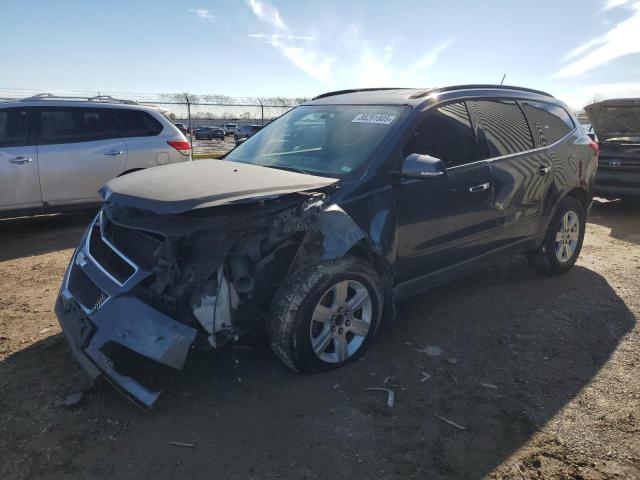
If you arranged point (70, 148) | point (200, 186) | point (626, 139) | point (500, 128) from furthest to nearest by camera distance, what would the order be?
point (626, 139)
point (70, 148)
point (500, 128)
point (200, 186)

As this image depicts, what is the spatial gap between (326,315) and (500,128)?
248cm

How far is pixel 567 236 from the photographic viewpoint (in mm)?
5176

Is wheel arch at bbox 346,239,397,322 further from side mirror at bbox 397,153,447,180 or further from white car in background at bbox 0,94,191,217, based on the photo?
white car in background at bbox 0,94,191,217

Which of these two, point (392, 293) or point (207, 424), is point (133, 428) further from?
point (392, 293)

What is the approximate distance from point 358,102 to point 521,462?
9.34ft

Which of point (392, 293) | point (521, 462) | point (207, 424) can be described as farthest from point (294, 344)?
point (521, 462)

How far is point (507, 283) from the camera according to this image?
500cm

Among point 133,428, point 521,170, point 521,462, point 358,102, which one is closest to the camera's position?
point 521,462

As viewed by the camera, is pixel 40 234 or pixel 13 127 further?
pixel 40 234

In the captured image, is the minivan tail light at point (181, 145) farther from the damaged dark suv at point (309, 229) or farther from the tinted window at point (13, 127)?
the damaged dark suv at point (309, 229)

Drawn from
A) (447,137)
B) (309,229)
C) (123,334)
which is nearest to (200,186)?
(309,229)

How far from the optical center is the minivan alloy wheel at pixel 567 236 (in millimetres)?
5078

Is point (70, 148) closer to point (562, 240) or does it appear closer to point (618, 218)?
point (562, 240)

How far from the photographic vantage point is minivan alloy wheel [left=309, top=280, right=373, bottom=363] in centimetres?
310
